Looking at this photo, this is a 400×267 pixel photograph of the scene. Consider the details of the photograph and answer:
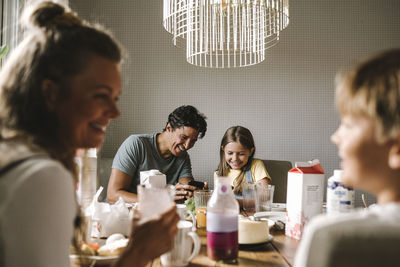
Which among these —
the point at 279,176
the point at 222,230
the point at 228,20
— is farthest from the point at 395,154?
the point at 279,176

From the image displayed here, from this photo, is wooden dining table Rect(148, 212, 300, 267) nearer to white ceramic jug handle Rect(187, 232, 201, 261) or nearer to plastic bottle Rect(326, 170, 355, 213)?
white ceramic jug handle Rect(187, 232, 201, 261)

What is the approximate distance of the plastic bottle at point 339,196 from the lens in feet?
3.38

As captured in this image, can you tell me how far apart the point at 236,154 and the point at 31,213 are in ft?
6.51

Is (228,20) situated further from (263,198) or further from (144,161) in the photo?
(144,161)

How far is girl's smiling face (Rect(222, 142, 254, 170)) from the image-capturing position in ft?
7.82

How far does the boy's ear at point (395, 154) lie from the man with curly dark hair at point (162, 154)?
5.38 ft

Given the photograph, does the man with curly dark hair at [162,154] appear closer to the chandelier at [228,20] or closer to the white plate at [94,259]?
the chandelier at [228,20]

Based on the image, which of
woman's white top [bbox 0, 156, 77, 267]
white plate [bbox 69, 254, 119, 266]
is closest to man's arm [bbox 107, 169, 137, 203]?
white plate [bbox 69, 254, 119, 266]

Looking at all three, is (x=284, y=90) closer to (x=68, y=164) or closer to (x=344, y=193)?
(x=344, y=193)

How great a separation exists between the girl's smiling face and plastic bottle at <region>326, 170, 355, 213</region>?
1.33 metres

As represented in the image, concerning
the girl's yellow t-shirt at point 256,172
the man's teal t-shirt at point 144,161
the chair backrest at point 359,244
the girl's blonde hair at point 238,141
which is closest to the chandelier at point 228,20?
the girl's blonde hair at point 238,141

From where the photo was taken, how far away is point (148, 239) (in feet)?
2.33

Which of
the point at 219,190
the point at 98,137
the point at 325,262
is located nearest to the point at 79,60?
the point at 98,137

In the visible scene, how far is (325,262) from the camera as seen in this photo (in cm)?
40
